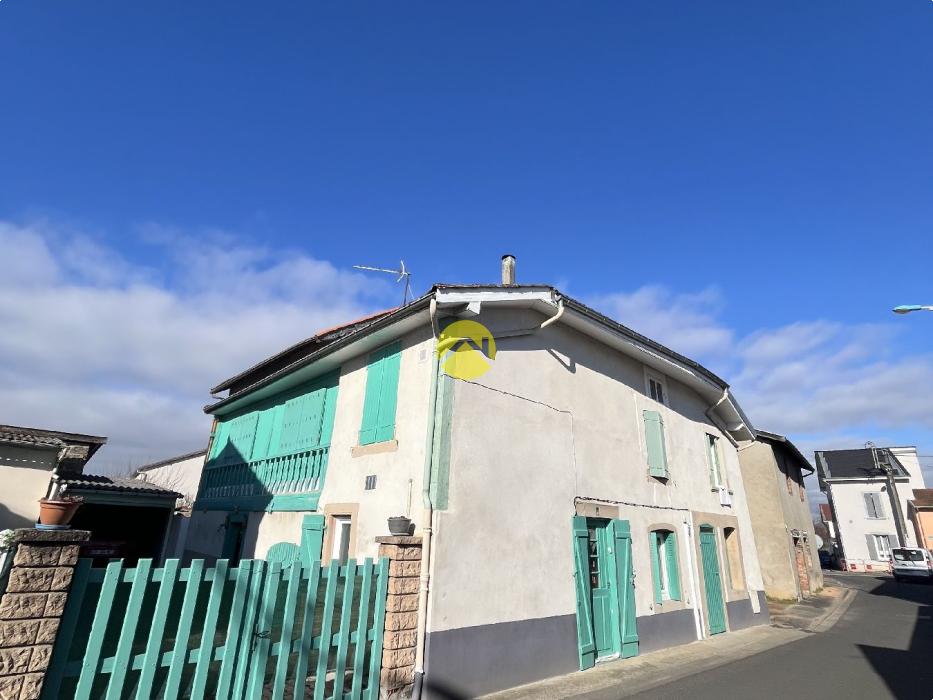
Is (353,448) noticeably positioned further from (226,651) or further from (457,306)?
(226,651)

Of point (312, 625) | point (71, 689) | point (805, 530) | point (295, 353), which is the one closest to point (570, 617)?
point (312, 625)

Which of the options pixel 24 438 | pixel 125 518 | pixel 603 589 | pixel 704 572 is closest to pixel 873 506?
pixel 704 572

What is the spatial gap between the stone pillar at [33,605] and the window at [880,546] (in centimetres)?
4689

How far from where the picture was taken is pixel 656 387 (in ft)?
35.9

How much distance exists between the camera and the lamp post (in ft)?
110

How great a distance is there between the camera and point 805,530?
2156cm

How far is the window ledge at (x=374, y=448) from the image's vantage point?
7000mm

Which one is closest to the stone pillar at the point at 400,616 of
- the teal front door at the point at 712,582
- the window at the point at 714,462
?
the teal front door at the point at 712,582

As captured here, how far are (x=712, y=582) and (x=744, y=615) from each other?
1.64m

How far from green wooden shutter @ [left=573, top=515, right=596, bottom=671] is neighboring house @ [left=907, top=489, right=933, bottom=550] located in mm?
38807

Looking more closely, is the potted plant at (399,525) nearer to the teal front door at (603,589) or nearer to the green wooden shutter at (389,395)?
the green wooden shutter at (389,395)

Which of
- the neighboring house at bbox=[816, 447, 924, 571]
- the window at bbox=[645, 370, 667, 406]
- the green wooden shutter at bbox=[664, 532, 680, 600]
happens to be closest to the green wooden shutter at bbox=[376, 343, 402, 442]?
the window at bbox=[645, 370, 667, 406]

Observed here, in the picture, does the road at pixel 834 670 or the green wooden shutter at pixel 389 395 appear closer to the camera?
the road at pixel 834 670

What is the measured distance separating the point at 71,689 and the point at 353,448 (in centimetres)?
449
